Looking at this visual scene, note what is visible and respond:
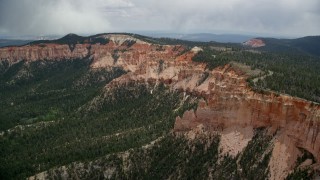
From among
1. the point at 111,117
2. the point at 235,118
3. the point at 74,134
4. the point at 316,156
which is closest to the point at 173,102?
the point at 111,117

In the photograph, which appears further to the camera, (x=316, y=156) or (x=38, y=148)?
(x=38, y=148)

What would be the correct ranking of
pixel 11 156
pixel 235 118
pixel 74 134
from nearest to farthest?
pixel 235 118 → pixel 11 156 → pixel 74 134

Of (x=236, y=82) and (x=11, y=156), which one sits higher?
(x=236, y=82)

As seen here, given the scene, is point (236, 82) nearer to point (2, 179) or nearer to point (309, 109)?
point (309, 109)

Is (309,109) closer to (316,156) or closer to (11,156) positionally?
(316,156)

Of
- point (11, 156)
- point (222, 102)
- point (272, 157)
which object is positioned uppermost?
point (222, 102)

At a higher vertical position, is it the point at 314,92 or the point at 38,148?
the point at 314,92

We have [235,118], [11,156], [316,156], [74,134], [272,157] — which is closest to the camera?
[316,156]

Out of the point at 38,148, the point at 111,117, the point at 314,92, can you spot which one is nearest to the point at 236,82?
the point at 314,92

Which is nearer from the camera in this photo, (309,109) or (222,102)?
(309,109)
